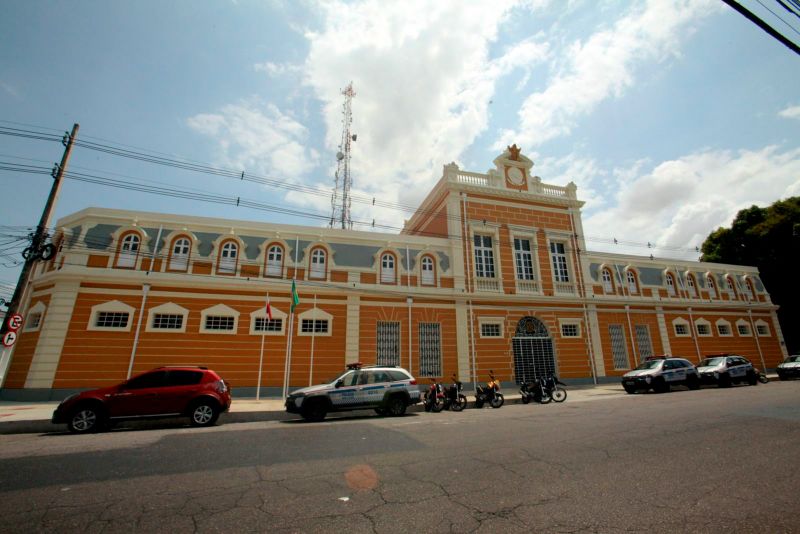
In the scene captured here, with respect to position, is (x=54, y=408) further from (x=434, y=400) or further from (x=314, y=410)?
(x=434, y=400)

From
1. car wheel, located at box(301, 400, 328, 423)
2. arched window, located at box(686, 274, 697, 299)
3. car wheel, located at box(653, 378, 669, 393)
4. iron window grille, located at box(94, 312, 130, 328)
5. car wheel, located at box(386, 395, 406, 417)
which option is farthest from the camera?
arched window, located at box(686, 274, 697, 299)

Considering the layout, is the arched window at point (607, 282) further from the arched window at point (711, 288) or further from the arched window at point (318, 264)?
the arched window at point (318, 264)

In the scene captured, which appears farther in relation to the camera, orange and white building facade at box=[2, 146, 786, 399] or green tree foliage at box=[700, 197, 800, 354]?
green tree foliage at box=[700, 197, 800, 354]

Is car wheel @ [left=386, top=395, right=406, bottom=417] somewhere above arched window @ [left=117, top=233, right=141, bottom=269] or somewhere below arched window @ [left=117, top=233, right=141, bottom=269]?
below

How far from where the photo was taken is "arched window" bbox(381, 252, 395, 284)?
19.9 metres

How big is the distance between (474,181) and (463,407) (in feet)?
48.1

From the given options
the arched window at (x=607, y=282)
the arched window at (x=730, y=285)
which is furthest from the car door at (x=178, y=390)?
the arched window at (x=730, y=285)

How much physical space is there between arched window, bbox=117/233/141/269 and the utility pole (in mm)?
3040

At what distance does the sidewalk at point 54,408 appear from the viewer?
9664mm

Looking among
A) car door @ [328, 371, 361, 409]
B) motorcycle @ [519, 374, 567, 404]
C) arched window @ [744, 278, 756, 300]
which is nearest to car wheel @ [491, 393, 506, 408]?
motorcycle @ [519, 374, 567, 404]

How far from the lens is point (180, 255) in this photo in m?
17.6

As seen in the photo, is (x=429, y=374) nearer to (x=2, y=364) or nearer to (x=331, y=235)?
(x=331, y=235)

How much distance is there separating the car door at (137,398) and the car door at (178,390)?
0.14m

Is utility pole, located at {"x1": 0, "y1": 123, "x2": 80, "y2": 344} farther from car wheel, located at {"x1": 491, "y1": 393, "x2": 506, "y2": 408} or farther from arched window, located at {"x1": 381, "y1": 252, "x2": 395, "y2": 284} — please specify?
car wheel, located at {"x1": 491, "y1": 393, "x2": 506, "y2": 408}
